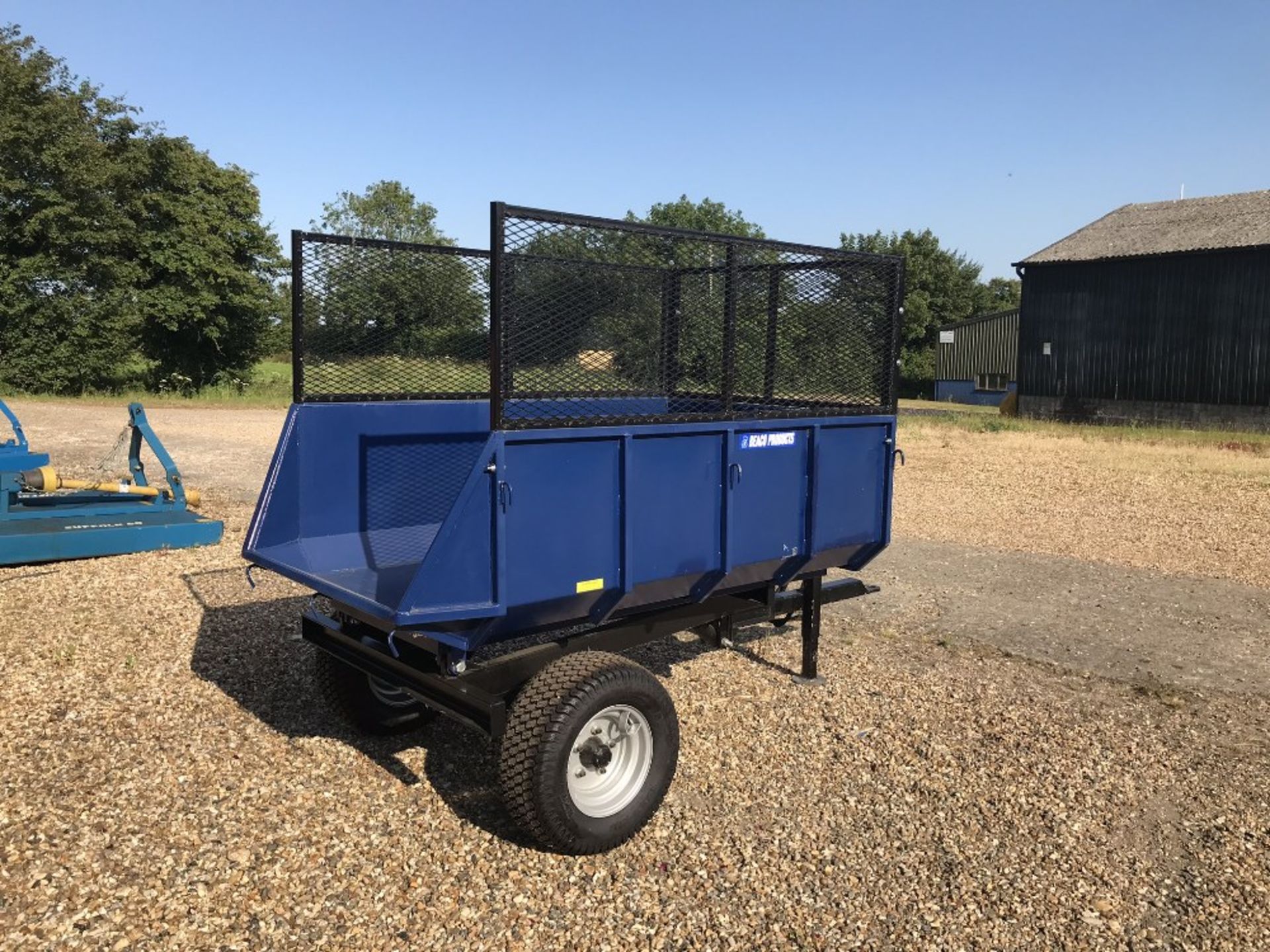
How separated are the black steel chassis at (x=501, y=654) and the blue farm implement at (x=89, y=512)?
4.27 meters

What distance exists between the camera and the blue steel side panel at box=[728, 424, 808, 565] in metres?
4.35

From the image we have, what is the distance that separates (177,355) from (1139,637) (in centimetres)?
3197

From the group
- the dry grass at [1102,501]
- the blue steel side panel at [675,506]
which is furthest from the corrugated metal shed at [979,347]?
the blue steel side panel at [675,506]

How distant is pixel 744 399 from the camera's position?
538cm

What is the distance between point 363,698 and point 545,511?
1.72 meters

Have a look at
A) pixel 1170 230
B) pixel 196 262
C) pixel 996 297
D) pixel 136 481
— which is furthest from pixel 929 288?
pixel 136 481

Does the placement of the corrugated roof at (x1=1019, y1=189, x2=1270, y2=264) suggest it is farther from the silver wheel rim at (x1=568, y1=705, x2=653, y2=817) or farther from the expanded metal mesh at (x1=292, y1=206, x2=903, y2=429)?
the silver wheel rim at (x1=568, y1=705, x2=653, y2=817)

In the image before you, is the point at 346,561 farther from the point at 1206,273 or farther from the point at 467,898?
the point at 1206,273

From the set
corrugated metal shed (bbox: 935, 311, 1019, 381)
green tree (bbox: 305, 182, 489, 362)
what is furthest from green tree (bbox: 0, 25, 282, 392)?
corrugated metal shed (bbox: 935, 311, 1019, 381)

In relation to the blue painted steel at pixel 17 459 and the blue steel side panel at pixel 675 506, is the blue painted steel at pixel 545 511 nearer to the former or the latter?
the blue steel side panel at pixel 675 506

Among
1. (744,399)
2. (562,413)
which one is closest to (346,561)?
(562,413)

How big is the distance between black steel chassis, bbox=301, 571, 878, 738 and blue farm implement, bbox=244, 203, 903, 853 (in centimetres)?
1

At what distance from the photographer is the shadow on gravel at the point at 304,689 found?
4.20 metres

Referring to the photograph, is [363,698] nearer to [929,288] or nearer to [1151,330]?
[1151,330]
